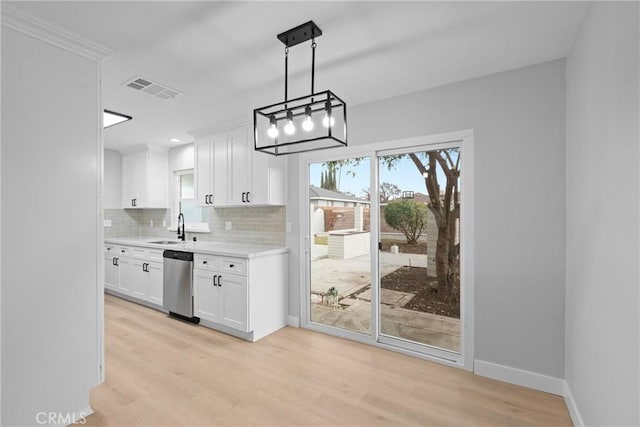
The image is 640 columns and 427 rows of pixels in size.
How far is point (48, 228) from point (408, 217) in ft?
9.38

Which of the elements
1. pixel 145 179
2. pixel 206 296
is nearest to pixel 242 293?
pixel 206 296

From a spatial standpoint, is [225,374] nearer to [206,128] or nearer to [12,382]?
[12,382]

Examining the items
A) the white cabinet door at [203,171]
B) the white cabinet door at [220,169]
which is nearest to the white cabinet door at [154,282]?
the white cabinet door at [203,171]

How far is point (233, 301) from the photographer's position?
3.46 metres

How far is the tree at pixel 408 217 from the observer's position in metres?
3.09

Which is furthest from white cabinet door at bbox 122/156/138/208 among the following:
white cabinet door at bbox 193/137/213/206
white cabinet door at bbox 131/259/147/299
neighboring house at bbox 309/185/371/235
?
neighboring house at bbox 309/185/371/235

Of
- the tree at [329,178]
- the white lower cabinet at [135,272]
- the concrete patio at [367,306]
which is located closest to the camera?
the concrete patio at [367,306]

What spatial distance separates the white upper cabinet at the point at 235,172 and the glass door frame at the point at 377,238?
13.4 inches

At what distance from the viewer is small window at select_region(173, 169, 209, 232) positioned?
16.8 feet

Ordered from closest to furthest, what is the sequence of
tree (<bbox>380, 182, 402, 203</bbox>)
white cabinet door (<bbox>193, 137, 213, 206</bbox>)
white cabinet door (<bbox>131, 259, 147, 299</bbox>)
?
tree (<bbox>380, 182, 402, 203</bbox>)
white cabinet door (<bbox>193, 137, 213, 206</bbox>)
white cabinet door (<bbox>131, 259, 147, 299</bbox>)

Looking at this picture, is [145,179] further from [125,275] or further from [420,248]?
[420,248]

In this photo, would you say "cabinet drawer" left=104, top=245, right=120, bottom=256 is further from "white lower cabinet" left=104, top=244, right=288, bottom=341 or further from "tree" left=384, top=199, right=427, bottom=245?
"tree" left=384, top=199, right=427, bottom=245

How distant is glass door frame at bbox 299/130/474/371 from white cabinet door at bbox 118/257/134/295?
2.82 meters
